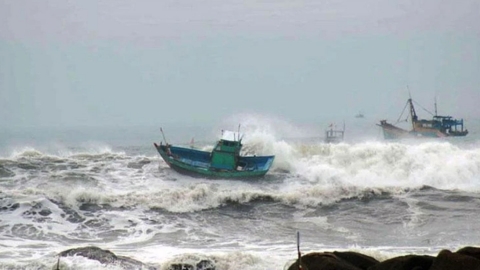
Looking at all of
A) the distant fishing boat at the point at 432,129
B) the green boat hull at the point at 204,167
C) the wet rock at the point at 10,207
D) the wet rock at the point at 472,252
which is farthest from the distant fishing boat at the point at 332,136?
the wet rock at the point at 472,252

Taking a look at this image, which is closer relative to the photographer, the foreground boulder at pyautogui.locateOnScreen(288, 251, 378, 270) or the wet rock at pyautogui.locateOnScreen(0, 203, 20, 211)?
the foreground boulder at pyautogui.locateOnScreen(288, 251, 378, 270)

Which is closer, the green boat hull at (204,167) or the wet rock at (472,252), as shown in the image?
the wet rock at (472,252)

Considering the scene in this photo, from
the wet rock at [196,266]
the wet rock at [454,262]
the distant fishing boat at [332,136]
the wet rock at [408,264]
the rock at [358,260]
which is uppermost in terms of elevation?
the distant fishing boat at [332,136]

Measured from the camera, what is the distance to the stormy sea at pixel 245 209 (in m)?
16.4

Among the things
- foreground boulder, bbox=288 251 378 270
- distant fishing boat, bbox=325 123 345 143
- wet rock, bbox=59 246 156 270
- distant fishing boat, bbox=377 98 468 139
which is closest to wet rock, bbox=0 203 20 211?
wet rock, bbox=59 246 156 270

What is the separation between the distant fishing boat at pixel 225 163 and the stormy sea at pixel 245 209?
56cm

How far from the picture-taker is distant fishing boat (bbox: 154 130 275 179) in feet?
100

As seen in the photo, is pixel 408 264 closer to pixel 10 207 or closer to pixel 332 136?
pixel 10 207

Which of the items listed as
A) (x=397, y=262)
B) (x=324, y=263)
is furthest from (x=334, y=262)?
(x=397, y=262)

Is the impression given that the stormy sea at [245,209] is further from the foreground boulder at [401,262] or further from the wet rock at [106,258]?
the foreground boulder at [401,262]

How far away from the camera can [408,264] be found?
8656 millimetres

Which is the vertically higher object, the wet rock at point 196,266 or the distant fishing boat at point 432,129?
the distant fishing boat at point 432,129

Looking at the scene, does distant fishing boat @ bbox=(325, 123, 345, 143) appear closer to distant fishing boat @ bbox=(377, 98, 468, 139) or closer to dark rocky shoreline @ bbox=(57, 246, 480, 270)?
distant fishing boat @ bbox=(377, 98, 468, 139)

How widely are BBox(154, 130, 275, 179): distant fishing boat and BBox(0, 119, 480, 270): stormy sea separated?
564 millimetres
